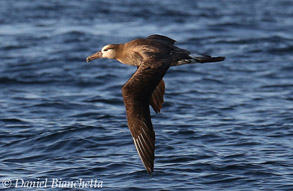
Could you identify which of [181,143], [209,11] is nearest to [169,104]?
[181,143]

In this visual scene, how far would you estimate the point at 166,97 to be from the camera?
13.0m

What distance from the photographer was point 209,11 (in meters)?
21.5

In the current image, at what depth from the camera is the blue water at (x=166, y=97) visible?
8.69 meters

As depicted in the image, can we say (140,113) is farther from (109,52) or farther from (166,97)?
(166,97)

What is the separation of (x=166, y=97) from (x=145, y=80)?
17.4 feet

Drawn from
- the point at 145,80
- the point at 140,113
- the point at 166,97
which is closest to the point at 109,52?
the point at 145,80

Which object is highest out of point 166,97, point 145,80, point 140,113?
point 145,80

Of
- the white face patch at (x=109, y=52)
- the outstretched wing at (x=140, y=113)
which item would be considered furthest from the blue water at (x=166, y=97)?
the white face patch at (x=109, y=52)

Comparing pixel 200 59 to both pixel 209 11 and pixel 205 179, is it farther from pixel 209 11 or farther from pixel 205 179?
pixel 209 11

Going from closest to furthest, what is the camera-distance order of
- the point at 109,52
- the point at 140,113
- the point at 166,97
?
the point at 140,113 → the point at 109,52 → the point at 166,97

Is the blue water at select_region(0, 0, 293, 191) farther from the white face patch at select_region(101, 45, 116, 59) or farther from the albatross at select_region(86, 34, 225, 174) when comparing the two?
the white face patch at select_region(101, 45, 116, 59)

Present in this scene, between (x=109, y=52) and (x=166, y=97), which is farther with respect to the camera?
(x=166, y=97)

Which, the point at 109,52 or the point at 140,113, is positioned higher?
the point at 109,52

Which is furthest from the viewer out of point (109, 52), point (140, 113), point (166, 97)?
point (166, 97)
